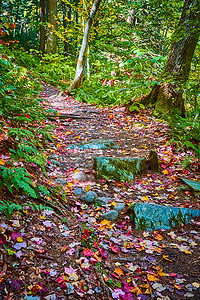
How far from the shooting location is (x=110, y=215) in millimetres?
3043

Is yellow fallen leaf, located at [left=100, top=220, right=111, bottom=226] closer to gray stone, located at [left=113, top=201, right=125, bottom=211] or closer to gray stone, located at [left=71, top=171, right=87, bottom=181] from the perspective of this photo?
gray stone, located at [left=113, top=201, right=125, bottom=211]

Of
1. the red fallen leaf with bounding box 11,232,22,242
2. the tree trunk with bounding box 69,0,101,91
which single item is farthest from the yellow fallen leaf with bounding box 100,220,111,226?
the tree trunk with bounding box 69,0,101,91

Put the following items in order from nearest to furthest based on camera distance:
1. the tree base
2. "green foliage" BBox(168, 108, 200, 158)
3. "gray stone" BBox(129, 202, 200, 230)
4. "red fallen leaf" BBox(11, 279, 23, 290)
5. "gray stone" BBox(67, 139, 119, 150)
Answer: "red fallen leaf" BBox(11, 279, 23, 290) < "gray stone" BBox(129, 202, 200, 230) < "green foliage" BBox(168, 108, 200, 158) < "gray stone" BBox(67, 139, 119, 150) < the tree base

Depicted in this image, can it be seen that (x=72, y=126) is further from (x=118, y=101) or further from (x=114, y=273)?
(x=114, y=273)

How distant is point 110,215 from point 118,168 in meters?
1.30

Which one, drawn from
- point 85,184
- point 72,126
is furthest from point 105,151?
point 72,126

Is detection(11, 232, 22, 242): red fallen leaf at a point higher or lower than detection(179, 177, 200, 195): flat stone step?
higher

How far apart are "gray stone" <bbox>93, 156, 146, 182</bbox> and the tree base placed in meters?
2.70

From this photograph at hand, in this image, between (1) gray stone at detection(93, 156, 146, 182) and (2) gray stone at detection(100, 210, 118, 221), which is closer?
(2) gray stone at detection(100, 210, 118, 221)

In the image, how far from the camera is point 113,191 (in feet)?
12.3

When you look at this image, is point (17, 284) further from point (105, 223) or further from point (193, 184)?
point (193, 184)

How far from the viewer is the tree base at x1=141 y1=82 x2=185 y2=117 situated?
6.22 m

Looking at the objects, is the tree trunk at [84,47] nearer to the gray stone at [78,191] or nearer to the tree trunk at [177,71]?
the tree trunk at [177,71]

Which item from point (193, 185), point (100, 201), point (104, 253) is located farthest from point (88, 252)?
point (193, 185)
